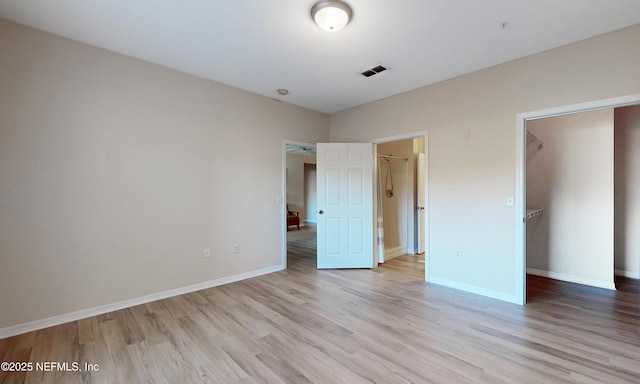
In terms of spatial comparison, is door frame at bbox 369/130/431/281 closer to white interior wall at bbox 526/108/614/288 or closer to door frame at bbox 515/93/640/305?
door frame at bbox 515/93/640/305

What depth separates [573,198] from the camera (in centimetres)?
366

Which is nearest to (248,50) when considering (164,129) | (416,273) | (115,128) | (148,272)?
(164,129)

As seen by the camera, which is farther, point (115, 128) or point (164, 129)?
point (164, 129)

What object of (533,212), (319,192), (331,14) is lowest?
(533,212)

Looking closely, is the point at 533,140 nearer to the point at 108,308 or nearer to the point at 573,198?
the point at 573,198

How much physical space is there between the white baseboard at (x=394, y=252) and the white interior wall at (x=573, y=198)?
1956 millimetres

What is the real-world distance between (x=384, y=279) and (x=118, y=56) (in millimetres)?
4149

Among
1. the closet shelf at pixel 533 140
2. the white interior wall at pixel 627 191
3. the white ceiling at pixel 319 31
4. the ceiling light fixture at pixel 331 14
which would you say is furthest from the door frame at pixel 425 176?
the white interior wall at pixel 627 191

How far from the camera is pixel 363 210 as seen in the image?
14.3 feet

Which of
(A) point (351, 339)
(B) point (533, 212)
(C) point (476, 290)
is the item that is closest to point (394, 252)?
(C) point (476, 290)

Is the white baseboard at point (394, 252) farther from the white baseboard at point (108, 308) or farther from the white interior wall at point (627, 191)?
the white interior wall at point (627, 191)

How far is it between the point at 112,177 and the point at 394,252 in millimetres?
4464

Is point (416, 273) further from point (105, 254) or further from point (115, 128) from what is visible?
point (115, 128)

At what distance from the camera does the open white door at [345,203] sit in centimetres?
436
